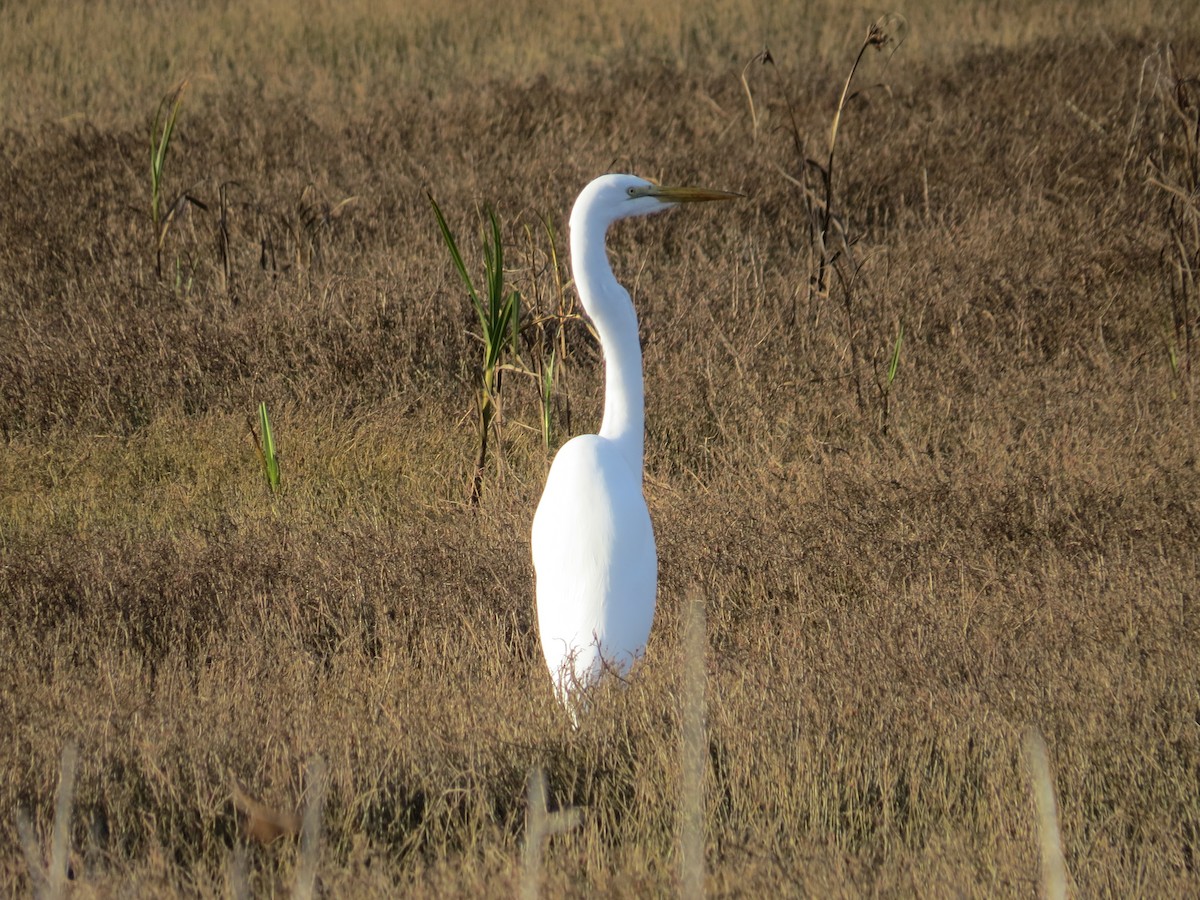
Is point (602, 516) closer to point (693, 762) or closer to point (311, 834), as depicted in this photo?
point (693, 762)

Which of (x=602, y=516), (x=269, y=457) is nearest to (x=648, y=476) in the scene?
(x=269, y=457)

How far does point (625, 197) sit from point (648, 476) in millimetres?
1583

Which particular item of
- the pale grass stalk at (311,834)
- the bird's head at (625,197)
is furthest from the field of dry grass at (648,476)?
the bird's head at (625,197)

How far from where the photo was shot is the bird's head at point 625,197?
3457mm

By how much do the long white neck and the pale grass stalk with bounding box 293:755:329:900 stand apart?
1330 millimetres

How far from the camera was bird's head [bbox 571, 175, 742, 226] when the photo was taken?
346 cm

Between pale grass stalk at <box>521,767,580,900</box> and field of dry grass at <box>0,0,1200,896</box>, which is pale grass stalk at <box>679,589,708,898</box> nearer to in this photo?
field of dry grass at <box>0,0,1200,896</box>

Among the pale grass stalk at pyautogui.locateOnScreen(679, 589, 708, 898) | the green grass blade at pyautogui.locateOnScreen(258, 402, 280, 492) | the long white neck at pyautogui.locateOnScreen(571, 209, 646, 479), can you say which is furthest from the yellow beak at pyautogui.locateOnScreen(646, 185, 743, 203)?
the green grass blade at pyautogui.locateOnScreen(258, 402, 280, 492)

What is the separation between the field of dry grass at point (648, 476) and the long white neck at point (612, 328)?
0.60 m

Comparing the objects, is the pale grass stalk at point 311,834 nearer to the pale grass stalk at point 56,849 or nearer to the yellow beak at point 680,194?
the pale grass stalk at point 56,849

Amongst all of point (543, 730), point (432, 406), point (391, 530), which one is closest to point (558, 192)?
point (432, 406)

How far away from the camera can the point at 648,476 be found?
4.90 metres

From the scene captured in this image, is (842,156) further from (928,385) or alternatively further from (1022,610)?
(1022,610)

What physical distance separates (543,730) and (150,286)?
17.3 ft
